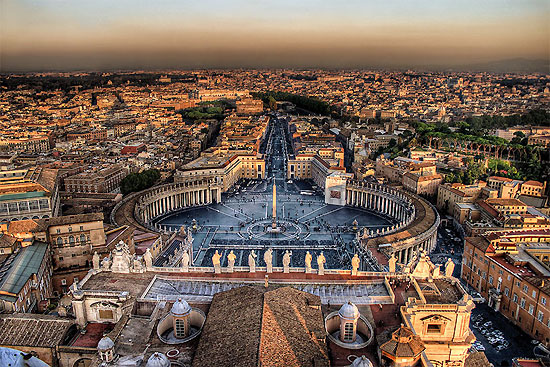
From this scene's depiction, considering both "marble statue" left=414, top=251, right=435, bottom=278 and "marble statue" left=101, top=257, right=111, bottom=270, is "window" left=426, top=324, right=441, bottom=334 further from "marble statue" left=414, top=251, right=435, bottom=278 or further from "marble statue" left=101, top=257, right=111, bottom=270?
"marble statue" left=101, top=257, right=111, bottom=270

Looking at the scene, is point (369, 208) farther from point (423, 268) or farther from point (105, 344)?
point (105, 344)

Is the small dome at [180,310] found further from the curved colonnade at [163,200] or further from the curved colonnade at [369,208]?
the curved colonnade at [163,200]

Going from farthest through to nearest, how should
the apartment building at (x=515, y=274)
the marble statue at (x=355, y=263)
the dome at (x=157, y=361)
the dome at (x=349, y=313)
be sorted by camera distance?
1. the apartment building at (x=515, y=274)
2. the marble statue at (x=355, y=263)
3. the dome at (x=349, y=313)
4. the dome at (x=157, y=361)

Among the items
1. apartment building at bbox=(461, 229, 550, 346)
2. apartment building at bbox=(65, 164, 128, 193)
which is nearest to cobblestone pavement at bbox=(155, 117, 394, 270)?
apartment building at bbox=(65, 164, 128, 193)

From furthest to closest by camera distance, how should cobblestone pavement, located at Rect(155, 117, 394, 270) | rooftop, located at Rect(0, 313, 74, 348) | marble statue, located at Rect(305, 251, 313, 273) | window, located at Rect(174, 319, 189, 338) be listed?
cobblestone pavement, located at Rect(155, 117, 394, 270) → marble statue, located at Rect(305, 251, 313, 273) → rooftop, located at Rect(0, 313, 74, 348) → window, located at Rect(174, 319, 189, 338)

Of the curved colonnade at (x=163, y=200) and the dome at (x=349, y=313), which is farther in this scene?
the curved colonnade at (x=163, y=200)

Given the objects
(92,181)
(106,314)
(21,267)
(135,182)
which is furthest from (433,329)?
(92,181)

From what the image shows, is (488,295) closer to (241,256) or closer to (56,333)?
(241,256)

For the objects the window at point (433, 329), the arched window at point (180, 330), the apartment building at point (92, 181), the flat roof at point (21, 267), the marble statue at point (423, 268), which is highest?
the marble statue at point (423, 268)

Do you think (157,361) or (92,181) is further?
(92,181)

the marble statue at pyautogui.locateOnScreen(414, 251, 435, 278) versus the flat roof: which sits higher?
the marble statue at pyautogui.locateOnScreen(414, 251, 435, 278)

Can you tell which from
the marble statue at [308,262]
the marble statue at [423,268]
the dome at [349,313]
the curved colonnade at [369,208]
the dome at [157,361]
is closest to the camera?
the dome at [157,361]

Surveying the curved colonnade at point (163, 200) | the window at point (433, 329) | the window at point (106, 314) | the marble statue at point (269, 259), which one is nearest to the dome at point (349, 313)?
the window at point (433, 329)
